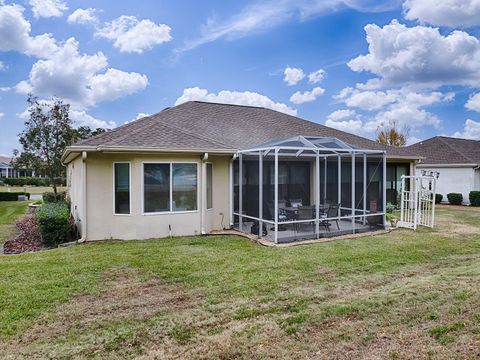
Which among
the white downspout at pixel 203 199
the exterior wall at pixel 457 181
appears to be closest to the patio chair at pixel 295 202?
the white downspout at pixel 203 199

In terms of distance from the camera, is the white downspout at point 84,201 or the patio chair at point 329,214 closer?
the white downspout at point 84,201

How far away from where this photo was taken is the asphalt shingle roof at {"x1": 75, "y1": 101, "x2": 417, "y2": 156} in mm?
10664

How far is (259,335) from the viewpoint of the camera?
4.30 m

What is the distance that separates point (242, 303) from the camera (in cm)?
532

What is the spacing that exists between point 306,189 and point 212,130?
4336 mm

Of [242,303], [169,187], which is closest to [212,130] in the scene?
[169,187]

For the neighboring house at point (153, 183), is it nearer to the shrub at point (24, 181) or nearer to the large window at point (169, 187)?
the large window at point (169, 187)

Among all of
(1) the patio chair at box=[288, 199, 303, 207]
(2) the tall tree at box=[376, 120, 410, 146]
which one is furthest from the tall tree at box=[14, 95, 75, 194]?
(2) the tall tree at box=[376, 120, 410, 146]

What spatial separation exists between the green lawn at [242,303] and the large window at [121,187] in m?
1.63

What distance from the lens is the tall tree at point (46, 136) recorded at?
75.2ft

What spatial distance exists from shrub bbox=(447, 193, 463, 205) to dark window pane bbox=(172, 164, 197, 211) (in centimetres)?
1857

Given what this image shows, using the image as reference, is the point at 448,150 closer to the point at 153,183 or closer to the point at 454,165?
the point at 454,165

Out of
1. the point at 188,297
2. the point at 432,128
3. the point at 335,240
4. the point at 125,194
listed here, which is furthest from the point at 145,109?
the point at 432,128

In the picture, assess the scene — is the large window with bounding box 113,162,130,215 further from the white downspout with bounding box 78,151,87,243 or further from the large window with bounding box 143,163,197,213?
the white downspout with bounding box 78,151,87,243
